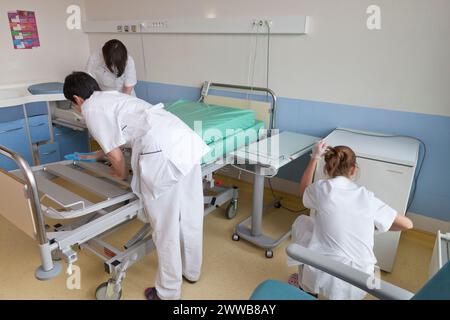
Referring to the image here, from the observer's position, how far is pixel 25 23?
3.63m

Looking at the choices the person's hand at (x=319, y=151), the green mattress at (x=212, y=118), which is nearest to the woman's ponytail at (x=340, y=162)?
the person's hand at (x=319, y=151)

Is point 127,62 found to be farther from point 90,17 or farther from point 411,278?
point 411,278

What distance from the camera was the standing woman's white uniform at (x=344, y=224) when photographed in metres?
1.44

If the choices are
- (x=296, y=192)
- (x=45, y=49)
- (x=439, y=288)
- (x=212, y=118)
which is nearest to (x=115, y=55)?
(x=212, y=118)

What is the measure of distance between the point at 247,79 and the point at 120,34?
5.98 feet

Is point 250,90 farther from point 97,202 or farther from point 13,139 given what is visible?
point 13,139

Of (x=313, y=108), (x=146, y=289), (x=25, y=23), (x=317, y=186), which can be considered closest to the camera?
(x=317, y=186)

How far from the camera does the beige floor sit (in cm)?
197

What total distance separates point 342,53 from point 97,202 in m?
2.03

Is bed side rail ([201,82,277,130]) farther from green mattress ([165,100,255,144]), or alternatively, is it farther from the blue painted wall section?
green mattress ([165,100,255,144])

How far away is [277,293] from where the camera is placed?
1.25 m

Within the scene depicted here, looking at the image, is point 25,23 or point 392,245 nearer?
point 392,245

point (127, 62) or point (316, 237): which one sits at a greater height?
point (127, 62)
